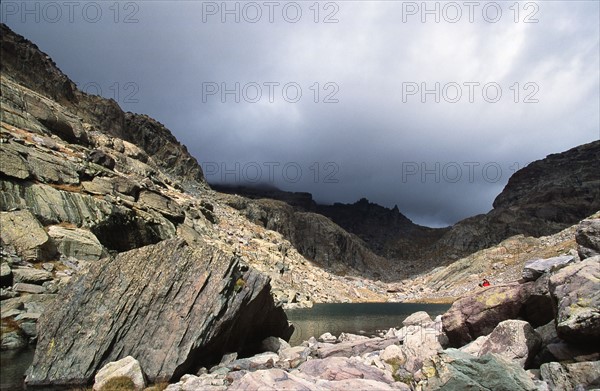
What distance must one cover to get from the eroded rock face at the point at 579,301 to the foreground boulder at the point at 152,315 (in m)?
17.4

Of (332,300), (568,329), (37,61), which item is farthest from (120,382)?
(37,61)

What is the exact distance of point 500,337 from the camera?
53.4 feet

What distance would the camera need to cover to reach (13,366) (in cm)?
1881

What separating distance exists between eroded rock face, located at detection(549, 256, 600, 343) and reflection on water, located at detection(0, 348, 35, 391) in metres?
24.2

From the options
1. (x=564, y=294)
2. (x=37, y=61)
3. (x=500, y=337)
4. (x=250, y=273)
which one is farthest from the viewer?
(x=37, y=61)

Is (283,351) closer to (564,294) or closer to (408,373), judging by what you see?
(408,373)

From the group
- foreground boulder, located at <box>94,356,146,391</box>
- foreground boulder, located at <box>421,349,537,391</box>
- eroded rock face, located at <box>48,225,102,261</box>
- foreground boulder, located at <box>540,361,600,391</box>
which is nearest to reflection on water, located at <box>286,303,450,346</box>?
foreground boulder, located at <box>94,356,146,391</box>

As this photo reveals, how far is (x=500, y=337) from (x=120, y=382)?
18.3m

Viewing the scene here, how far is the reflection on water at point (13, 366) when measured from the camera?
16.5 m

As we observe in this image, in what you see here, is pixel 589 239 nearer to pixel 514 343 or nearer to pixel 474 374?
pixel 514 343

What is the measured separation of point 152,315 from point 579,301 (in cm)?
2119

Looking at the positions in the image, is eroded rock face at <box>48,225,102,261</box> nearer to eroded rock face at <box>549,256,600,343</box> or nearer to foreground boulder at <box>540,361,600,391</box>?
foreground boulder at <box>540,361,600,391</box>

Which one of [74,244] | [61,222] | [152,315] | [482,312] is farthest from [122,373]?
[61,222]

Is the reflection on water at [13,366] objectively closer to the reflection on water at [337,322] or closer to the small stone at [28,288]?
the small stone at [28,288]
